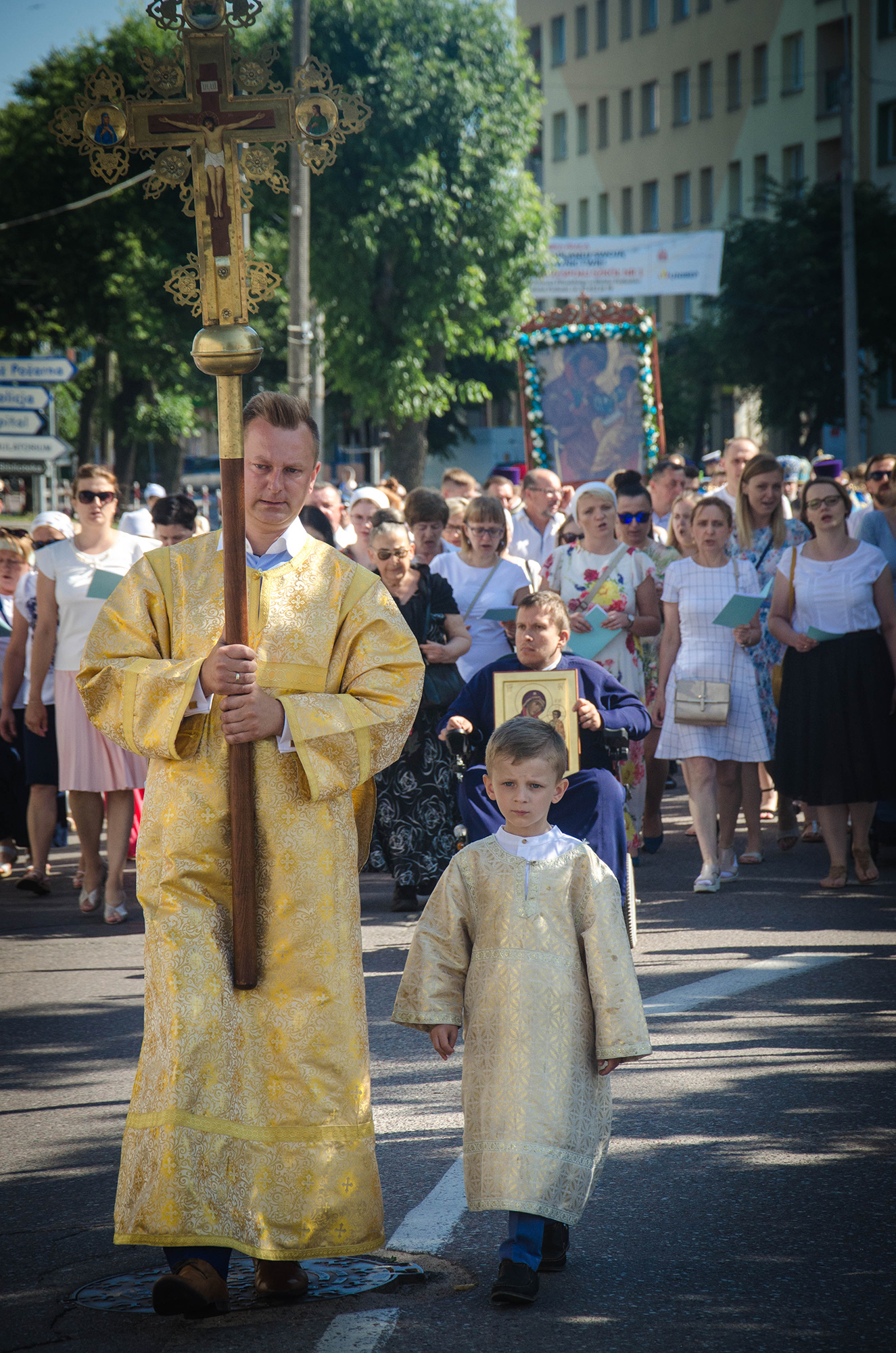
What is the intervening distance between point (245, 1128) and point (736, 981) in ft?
12.1

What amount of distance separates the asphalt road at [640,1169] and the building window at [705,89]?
54251 millimetres

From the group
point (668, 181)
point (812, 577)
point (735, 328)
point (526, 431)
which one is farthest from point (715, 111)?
point (812, 577)

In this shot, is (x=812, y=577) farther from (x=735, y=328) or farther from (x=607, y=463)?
(x=735, y=328)

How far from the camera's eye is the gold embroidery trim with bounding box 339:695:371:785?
408 centimetres

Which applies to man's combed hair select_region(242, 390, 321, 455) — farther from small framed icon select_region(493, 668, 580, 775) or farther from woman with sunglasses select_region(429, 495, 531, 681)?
woman with sunglasses select_region(429, 495, 531, 681)

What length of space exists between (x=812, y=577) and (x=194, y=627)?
19.6 feet

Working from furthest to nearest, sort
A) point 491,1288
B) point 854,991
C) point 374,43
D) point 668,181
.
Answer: point 668,181, point 374,43, point 854,991, point 491,1288

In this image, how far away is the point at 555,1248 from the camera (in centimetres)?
417

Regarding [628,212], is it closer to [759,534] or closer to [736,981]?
[759,534]

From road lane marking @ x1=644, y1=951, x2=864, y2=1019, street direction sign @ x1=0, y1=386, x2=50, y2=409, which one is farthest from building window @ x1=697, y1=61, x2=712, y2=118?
road lane marking @ x1=644, y1=951, x2=864, y2=1019

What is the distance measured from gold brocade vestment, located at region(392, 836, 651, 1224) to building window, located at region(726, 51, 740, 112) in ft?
184

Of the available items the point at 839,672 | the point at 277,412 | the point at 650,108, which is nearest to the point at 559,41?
the point at 650,108

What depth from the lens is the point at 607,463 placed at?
54.9 feet

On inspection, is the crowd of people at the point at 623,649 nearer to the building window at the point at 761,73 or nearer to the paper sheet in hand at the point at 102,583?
the paper sheet in hand at the point at 102,583
